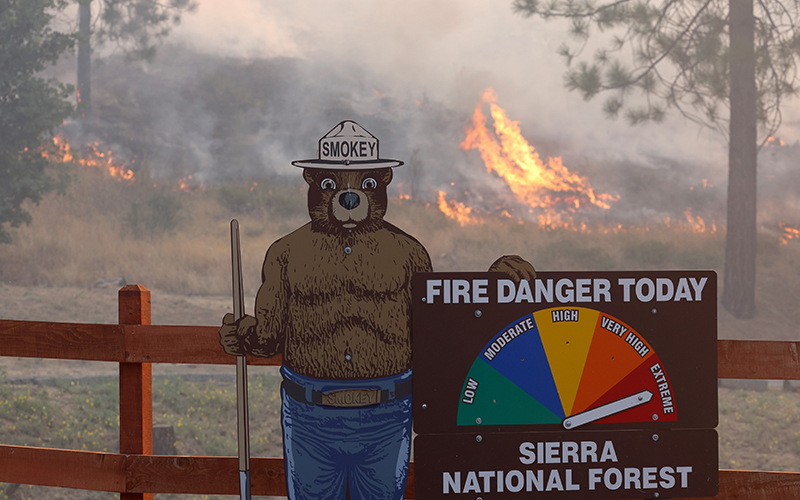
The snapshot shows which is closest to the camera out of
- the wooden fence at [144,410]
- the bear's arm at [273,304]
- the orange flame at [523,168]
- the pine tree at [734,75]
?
the bear's arm at [273,304]

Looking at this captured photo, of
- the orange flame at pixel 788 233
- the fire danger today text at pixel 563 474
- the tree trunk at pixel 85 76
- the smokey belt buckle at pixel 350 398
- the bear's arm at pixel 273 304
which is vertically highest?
the tree trunk at pixel 85 76

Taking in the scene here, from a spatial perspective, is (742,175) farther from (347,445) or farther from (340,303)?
(347,445)

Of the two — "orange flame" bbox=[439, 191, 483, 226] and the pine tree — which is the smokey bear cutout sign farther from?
"orange flame" bbox=[439, 191, 483, 226]

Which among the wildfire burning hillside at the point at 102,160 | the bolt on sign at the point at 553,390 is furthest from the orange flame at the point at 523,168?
the bolt on sign at the point at 553,390

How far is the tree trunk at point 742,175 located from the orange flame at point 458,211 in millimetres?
8657

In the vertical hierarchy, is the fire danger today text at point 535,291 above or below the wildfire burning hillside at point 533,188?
below

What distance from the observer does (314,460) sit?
2.62 m

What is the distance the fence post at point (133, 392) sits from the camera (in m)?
3.07

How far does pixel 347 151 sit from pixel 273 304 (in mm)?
735

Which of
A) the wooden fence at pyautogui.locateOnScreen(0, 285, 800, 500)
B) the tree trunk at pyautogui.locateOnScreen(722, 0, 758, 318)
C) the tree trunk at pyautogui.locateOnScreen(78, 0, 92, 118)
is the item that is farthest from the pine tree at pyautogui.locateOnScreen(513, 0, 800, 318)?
the tree trunk at pyautogui.locateOnScreen(78, 0, 92, 118)

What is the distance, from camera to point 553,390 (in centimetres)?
265

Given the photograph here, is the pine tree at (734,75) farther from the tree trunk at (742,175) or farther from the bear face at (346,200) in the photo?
the bear face at (346,200)

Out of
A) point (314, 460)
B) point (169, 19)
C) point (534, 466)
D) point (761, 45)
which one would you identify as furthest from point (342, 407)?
point (169, 19)

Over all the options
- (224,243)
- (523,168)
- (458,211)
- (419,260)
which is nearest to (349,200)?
(419,260)
